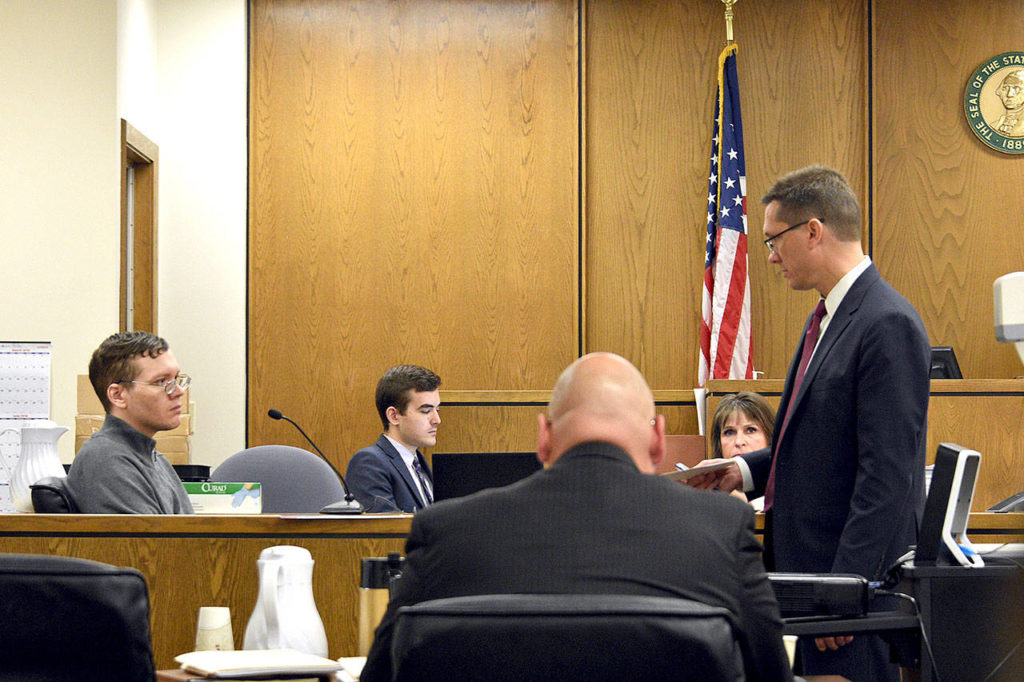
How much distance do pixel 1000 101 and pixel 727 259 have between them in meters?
1.87

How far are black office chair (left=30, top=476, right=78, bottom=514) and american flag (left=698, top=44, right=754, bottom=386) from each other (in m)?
3.89

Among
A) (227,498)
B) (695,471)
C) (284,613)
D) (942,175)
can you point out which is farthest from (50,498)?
(942,175)

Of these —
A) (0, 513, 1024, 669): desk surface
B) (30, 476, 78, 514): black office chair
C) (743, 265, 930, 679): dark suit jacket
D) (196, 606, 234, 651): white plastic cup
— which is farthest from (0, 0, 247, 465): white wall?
(743, 265, 930, 679): dark suit jacket

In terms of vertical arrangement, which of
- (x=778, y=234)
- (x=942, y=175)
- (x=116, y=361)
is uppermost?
(x=942, y=175)

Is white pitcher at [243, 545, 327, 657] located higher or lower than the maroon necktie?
lower

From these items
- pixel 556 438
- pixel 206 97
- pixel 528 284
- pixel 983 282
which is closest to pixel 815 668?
pixel 556 438

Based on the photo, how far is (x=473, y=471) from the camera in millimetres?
3260

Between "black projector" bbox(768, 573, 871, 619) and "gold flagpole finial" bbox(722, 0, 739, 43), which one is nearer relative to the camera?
"black projector" bbox(768, 573, 871, 619)

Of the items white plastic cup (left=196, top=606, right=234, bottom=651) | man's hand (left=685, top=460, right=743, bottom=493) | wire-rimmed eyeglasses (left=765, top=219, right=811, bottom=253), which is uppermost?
wire-rimmed eyeglasses (left=765, top=219, right=811, bottom=253)

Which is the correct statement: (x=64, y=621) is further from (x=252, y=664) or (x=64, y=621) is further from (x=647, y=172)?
(x=647, y=172)

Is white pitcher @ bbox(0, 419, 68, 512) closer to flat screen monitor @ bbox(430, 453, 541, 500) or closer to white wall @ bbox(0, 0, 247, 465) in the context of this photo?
flat screen monitor @ bbox(430, 453, 541, 500)

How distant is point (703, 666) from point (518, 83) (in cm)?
567

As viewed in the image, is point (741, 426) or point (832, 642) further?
point (741, 426)

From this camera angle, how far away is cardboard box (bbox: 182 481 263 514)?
3.11 meters
